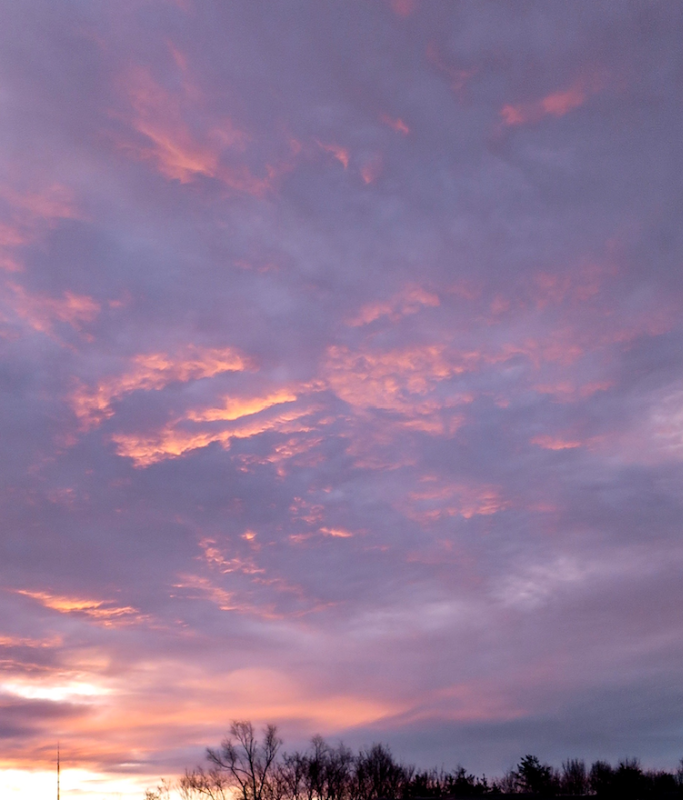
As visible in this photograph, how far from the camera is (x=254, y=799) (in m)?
132

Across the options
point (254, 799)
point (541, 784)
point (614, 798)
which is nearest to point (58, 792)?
point (254, 799)

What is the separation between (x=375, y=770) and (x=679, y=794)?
234 ft

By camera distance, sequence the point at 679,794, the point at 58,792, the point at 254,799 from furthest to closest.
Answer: the point at 254,799, the point at 58,792, the point at 679,794

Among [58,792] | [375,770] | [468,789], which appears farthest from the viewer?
[375,770]

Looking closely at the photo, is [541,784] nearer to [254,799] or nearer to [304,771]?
[304,771]

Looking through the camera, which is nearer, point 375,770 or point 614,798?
point 614,798

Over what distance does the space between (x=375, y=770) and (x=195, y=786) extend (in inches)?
1330

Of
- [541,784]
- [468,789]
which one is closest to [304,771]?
[468,789]

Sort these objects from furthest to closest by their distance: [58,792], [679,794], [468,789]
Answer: [468,789] < [58,792] < [679,794]

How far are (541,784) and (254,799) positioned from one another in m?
52.4

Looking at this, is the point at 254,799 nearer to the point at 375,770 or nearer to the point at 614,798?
the point at 375,770

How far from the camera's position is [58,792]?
328 ft

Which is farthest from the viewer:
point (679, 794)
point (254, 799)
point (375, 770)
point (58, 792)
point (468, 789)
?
point (375, 770)

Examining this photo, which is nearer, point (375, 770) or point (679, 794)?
point (679, 794)
